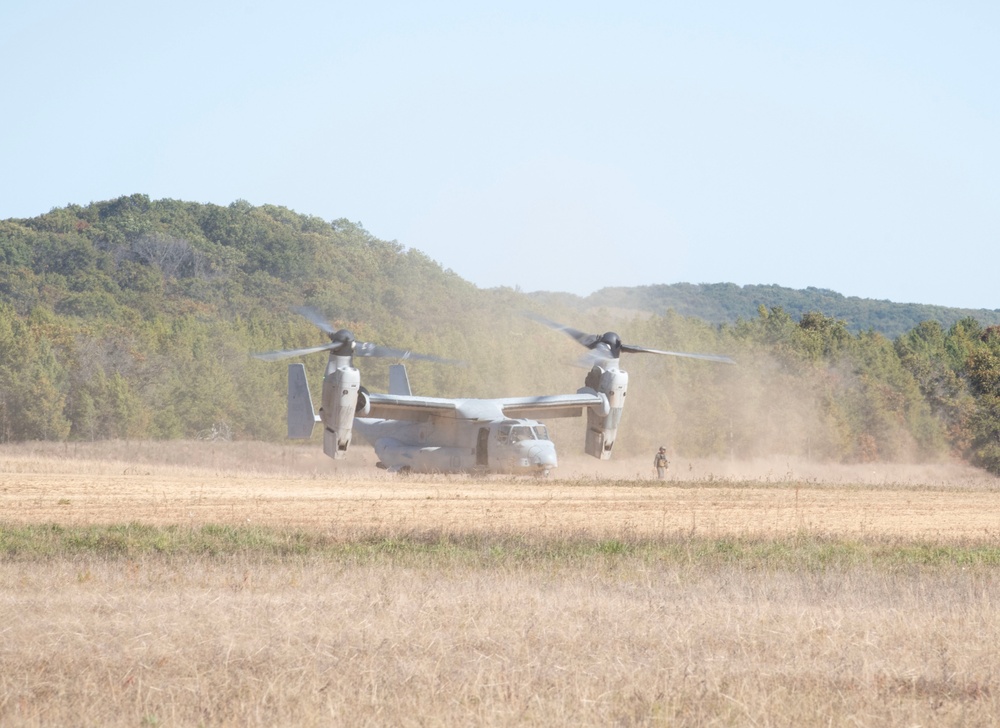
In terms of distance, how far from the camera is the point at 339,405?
109ft

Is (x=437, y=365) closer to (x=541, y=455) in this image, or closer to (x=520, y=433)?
(x=520, y=433)

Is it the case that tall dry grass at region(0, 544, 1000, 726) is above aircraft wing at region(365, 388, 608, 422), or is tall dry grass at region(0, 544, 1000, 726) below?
below

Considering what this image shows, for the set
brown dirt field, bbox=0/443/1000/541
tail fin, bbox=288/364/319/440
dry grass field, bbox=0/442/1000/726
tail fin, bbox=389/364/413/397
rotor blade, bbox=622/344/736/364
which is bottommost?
brown dirt field, bbox=0/443/1000/541

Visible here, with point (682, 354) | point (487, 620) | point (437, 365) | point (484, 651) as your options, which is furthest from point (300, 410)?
point (437, 365)

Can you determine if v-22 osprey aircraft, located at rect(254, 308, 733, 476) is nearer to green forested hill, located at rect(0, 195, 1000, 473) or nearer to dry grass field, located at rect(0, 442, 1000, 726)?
dry grass field, located at rect(0, 442, 1000, 726)

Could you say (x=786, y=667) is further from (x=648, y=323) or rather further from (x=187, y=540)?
(x=648, y=323)

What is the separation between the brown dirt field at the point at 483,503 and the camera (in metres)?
21.3

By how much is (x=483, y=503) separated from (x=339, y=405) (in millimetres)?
8179

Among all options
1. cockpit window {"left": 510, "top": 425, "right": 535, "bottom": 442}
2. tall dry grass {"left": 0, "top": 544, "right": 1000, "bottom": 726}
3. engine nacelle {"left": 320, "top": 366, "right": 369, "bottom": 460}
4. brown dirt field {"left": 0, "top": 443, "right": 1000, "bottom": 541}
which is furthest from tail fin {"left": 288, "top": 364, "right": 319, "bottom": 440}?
tall dry grass {"left": 0, "top": 544, "right": 1000, "bottom": 726}

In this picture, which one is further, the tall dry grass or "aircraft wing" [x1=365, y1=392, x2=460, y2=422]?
"aircraft wing" [x1=365, y1=392, x2=460, y2=422]

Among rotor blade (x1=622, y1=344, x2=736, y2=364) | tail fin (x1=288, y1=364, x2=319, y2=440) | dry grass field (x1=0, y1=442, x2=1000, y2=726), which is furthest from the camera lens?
tail fin (x1=288, y1=364, x2=319, y2=440)

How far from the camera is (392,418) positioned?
132 ft

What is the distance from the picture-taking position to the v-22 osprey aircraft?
3425 cm

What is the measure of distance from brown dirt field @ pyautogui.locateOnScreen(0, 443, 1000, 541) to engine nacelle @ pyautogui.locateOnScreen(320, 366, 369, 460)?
1336 millimetres
